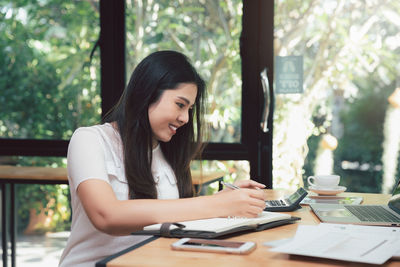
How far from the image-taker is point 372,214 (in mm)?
A: 1379

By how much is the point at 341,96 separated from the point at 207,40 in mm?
859

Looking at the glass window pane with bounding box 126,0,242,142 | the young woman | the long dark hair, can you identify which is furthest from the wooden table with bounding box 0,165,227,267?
the long dark hair

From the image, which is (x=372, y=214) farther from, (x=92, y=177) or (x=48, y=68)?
(x=48, y=68)

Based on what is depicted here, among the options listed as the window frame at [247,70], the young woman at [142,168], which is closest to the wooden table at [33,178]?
the window frame at [247,70]

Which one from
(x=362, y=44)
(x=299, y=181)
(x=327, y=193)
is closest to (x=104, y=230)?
(x=327, y=193)

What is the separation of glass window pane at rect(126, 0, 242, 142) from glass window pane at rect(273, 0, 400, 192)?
0.85 feet

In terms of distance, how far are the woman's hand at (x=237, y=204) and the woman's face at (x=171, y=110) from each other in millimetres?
382

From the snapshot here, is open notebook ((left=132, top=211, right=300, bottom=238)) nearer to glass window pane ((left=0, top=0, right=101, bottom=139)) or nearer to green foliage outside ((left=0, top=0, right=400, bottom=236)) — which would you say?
green foliage outside ((left=0, top=0, right=400, bottom=236))

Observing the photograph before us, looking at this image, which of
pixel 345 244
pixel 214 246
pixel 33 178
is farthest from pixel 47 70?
pixel 345 244

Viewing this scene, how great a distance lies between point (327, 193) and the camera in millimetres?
1815

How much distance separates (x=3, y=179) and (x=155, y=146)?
1.40 metres

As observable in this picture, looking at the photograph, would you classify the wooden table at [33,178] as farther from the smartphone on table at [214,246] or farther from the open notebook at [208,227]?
the smartphone on table at [214,246]

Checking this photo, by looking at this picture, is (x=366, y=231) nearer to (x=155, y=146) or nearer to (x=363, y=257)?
(x=363, y=257)

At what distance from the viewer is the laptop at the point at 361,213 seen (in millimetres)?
1269
